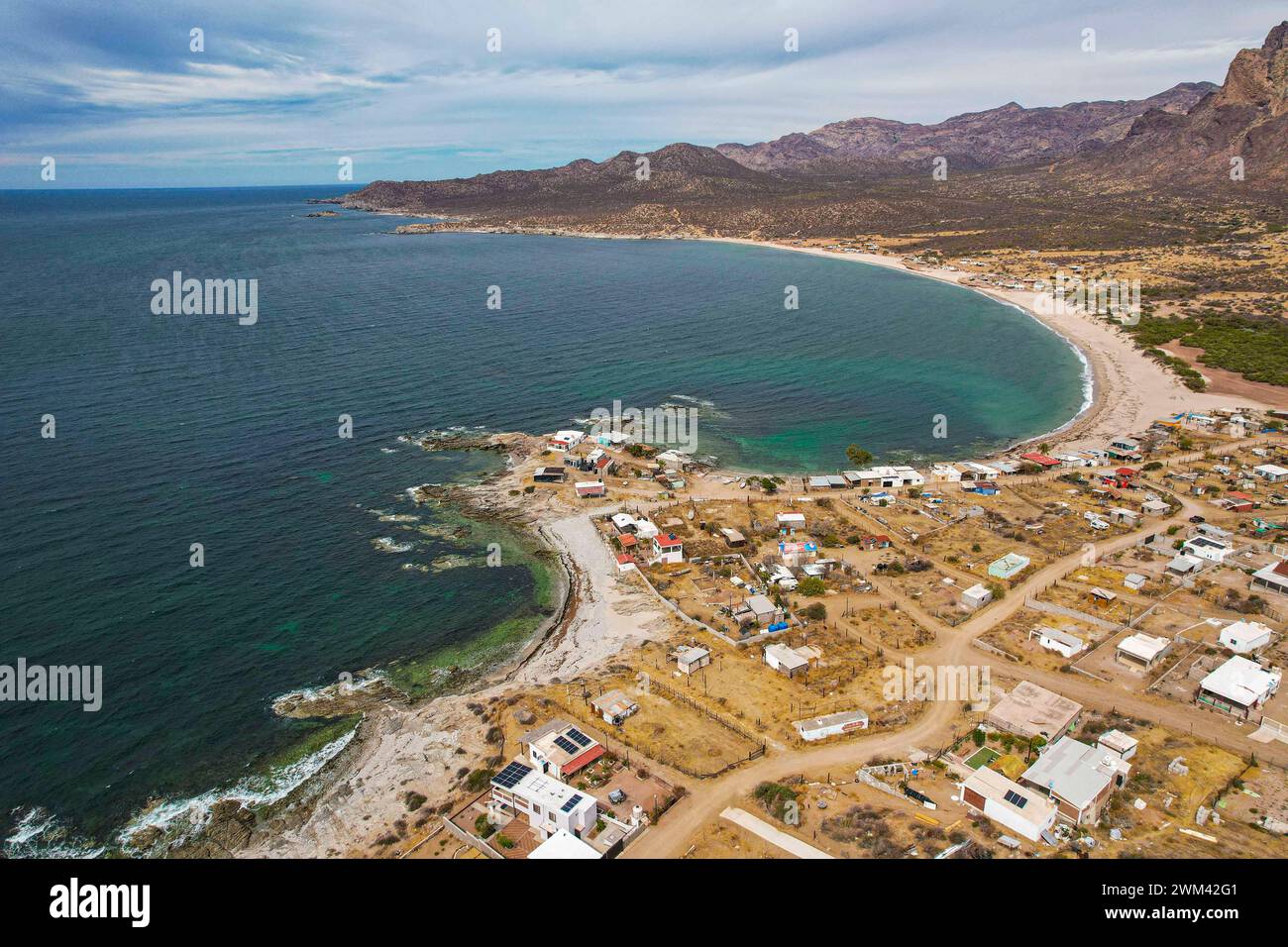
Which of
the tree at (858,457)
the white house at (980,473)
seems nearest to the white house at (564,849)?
the tree at (858,457)

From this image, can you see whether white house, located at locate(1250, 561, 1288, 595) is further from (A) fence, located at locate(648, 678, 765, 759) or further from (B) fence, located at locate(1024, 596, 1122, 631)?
(A) fence, located at locate(648, 678, 765, 759)

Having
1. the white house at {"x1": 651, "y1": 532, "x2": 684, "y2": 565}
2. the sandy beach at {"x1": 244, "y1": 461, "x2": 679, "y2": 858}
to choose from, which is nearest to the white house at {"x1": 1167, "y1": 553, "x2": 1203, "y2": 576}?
the white house at {"x1": 651, "y1": 532, "x2": 684, "y2": 565}

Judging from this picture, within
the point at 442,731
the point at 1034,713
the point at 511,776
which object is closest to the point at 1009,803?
the point at 1034,713

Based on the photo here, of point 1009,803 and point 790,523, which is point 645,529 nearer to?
point 790,523

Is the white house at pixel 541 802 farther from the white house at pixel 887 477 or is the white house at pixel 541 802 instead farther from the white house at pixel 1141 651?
the white house at pixel 887 477

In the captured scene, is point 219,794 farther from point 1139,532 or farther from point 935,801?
point 1139,532

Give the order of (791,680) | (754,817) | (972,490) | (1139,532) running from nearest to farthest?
(754,817) → (791,680) → (1139,532) → (972,490)
